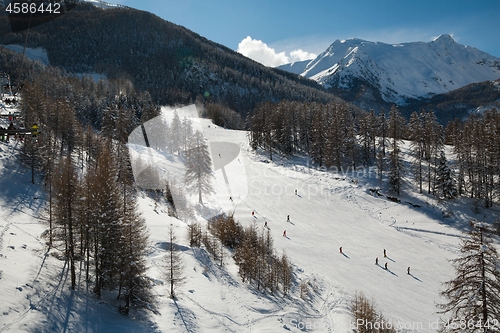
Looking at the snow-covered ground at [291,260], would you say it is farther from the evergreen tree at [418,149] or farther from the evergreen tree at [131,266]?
the evergreen tree at [418,149]

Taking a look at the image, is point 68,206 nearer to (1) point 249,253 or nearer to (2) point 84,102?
(1) point 249,253

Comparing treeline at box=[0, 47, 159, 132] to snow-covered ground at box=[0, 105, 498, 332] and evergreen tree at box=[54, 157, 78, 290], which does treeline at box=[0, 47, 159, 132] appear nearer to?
evergreen tree at box=[54, 157, 78, 290]

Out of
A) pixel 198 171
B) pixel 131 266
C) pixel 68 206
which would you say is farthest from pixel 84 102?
pixel 131 266

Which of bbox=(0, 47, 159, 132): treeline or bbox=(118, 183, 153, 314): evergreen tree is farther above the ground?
bbox=(0, 47, 159, 132): treeline

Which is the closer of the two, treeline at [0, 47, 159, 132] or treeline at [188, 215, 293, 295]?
treeline at [188, 215, 293, 295]

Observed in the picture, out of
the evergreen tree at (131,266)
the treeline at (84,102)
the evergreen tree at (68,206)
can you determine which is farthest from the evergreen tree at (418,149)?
the evergreen tree at (68,206)

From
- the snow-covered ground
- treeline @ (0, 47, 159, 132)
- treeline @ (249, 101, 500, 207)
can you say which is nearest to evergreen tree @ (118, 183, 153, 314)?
the snow-covered ground

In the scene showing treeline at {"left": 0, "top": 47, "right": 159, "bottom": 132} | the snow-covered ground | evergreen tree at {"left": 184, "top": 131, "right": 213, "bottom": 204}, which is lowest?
the snow-covered ground

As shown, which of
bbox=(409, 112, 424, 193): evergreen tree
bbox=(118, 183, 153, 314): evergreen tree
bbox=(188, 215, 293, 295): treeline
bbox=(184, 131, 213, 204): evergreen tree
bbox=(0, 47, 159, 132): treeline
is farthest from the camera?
A: bbox=(409, 112, 424, 193): evergreen tree
